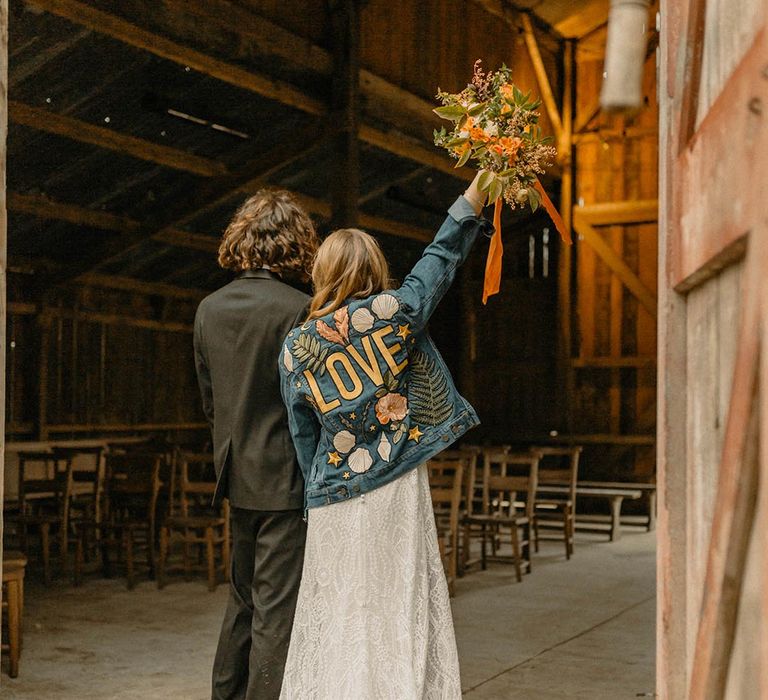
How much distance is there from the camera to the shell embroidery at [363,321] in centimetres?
296

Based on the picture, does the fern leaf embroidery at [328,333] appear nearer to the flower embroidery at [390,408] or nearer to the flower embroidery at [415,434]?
the flower embroidery at [390,408]

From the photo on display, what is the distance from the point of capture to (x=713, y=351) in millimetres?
1771

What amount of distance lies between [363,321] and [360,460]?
376 mm

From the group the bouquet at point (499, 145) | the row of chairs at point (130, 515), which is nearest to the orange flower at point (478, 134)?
the bouquet at point (499, 145)

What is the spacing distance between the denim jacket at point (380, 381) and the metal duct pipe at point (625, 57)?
69.1 inches

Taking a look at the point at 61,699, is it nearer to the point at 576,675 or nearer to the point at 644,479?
the point at 576,675

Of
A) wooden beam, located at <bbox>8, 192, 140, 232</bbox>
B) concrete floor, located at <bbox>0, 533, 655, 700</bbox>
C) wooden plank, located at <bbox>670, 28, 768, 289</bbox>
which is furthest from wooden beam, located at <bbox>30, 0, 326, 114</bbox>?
wooden plank, located at <bbox>670, 28, 768, 289</bbox>

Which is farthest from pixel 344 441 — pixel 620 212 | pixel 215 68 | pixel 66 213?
pixel 620 212

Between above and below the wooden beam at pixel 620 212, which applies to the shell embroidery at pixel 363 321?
below

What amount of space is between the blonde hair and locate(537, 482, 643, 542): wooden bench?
8.14 meters

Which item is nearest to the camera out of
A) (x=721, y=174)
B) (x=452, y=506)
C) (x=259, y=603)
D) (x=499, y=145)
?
(x=721, y=174)

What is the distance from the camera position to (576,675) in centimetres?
525

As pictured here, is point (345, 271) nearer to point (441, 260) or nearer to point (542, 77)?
point (441, 260)

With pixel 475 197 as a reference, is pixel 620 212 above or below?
above
